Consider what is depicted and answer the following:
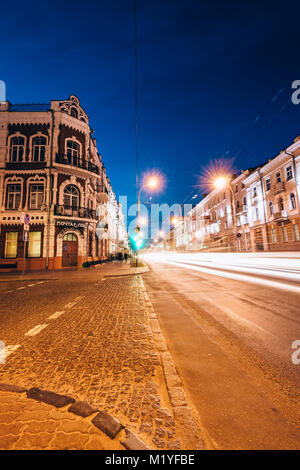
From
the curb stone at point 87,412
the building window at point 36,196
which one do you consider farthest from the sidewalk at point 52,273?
the curb stone at point 87,412

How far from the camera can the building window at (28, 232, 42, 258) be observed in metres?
18.9

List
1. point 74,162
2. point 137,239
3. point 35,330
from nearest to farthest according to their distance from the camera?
point 35,330
point 137,239
point 74,162

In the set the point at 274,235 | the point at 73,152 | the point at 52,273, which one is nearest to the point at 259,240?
the point at 274,235

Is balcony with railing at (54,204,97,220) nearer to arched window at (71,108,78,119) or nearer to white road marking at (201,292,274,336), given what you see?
arched window at (71,108,78,119)

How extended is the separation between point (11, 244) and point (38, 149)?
960 centimetres

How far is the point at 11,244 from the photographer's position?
18906 mm

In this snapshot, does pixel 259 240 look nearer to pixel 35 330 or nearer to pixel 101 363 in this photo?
pixel 35 330

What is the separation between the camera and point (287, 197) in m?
26.3

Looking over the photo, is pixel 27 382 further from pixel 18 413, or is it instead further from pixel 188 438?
pixel 188 438

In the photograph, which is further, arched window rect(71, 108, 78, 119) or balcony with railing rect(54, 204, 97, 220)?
arched window rect(71, 108, 78, 119)

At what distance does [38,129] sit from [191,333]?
23.7m

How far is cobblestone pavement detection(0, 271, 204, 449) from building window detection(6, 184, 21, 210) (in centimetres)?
1758

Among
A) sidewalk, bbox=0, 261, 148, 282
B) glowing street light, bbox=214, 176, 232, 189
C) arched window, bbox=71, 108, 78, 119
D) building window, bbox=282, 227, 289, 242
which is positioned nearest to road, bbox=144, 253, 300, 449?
sidewalk, bbox=0, 261, 148, 282

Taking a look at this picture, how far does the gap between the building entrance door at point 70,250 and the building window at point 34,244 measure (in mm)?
2153
